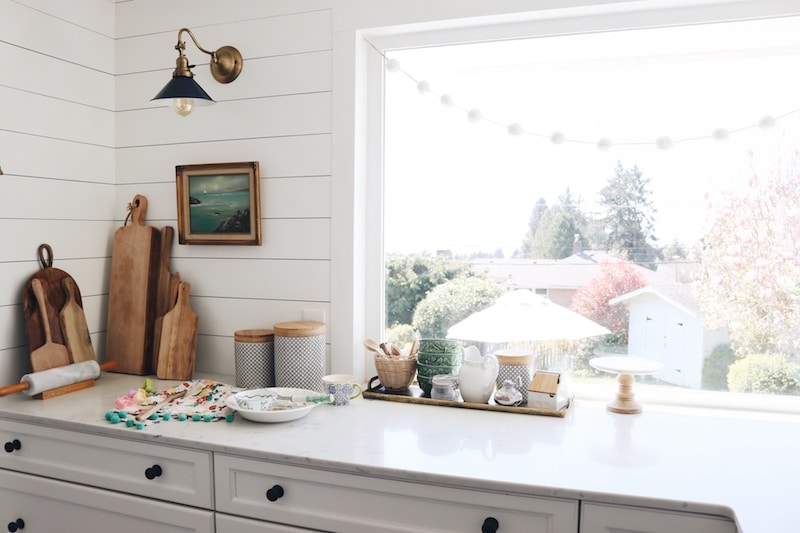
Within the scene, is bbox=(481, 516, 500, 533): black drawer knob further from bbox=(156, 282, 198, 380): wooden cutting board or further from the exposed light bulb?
the exposed light bulb

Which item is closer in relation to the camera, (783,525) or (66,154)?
(783,525)

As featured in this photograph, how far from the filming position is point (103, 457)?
1.72m

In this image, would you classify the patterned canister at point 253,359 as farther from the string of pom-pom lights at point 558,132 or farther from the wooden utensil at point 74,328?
the string of pom-pom lights at point 558,132

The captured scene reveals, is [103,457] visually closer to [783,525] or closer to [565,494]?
[565,494]

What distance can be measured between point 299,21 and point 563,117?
0.92m

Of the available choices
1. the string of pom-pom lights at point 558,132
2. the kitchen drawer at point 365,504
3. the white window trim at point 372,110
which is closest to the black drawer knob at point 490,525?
the kitchen drawer at point 365,504

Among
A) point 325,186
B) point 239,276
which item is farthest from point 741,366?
point 239,276

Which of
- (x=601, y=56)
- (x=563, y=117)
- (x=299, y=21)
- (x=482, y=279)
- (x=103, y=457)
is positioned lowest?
(x=103, y=457)

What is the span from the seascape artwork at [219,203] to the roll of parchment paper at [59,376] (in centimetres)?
57

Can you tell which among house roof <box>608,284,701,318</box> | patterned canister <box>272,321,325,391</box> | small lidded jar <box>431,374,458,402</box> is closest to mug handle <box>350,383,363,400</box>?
patterned canister <box>272,321,325,391</box>

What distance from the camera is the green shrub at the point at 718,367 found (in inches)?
73.4

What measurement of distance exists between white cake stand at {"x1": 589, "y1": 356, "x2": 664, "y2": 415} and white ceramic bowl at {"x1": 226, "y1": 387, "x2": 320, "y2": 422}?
855 mm

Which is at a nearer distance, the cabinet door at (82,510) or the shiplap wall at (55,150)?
the cabinet door at (82,510)

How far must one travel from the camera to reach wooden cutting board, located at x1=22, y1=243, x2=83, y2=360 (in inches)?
79.4
